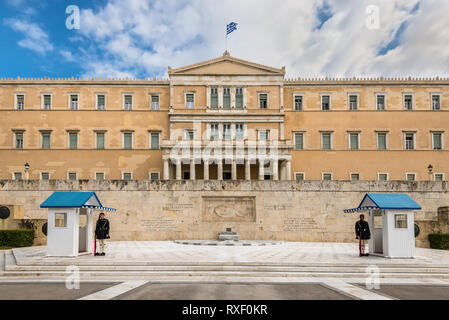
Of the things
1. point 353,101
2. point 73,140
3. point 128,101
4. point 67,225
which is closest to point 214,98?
point 128,101

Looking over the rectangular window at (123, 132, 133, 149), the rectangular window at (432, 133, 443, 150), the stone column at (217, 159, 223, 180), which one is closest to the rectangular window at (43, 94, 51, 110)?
the rectangular window at (123, 132, 133, 149)

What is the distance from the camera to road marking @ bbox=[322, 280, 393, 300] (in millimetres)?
9277

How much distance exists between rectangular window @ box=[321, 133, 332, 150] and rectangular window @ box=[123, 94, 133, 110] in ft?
72.4

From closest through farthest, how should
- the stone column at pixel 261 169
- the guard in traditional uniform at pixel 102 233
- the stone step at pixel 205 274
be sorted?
the stone step at pixel 205 274, the guard in traditional uniform at pixel 102 233, the stone column at pixel 261 169

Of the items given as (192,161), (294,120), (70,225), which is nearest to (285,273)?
(70,225)

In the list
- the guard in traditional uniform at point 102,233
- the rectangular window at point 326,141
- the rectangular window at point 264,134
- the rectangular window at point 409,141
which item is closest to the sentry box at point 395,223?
the guard in traditional uniform at point 102,233

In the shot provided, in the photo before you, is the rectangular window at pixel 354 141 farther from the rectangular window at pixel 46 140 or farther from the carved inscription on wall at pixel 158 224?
the rectangular window at pixel 46 140

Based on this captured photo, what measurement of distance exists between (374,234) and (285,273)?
20.6 ft

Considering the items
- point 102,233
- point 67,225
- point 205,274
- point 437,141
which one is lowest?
point 205,274

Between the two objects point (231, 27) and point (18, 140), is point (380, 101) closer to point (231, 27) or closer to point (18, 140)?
point (231, 27)

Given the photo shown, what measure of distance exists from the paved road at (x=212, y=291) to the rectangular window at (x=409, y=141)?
1499 inches

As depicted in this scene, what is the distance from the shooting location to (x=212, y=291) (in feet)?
32.4

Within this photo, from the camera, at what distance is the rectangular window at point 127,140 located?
1790 inches

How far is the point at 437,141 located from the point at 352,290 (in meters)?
41.6
